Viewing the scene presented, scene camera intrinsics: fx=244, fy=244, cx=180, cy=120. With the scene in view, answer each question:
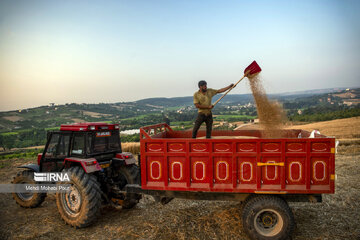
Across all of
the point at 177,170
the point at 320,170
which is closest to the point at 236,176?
the point at 177,170

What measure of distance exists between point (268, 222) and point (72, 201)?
4.03 meters

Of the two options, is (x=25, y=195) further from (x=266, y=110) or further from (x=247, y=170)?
(x=266, y=110)

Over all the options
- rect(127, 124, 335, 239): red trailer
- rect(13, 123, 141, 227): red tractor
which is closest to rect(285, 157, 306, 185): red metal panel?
rect(127, 124, 335, 239): red trailer

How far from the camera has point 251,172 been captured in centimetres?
419

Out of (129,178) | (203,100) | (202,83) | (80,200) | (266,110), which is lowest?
(80,200)

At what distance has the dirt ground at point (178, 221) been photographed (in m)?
4.61

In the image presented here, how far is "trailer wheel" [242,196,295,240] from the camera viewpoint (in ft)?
13.3

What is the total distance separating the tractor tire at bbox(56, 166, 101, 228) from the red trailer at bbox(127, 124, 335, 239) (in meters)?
1.18

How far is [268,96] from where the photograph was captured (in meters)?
5.60

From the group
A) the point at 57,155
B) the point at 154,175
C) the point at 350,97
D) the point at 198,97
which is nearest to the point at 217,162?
the point at 154,175

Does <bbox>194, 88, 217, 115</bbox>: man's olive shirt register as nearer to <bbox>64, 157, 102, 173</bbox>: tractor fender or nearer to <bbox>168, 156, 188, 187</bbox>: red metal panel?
<bbox>168, 156, 188, 187</bbox>: red metal panel

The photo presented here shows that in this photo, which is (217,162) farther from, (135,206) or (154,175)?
(135,206)

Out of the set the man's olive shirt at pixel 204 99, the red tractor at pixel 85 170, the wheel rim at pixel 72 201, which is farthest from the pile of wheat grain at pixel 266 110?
the wheel rim at pixel 72 201

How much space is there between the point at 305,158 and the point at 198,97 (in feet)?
7.81
